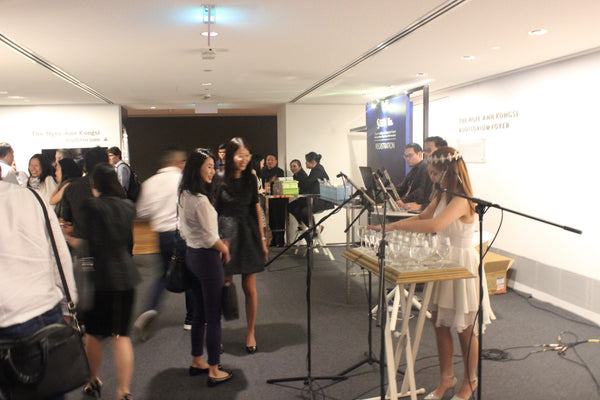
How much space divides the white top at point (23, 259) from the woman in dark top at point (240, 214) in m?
1.61

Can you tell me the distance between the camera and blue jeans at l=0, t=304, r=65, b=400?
173 cm

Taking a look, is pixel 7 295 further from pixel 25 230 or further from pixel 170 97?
pixel 170 97

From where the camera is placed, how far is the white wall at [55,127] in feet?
28.5

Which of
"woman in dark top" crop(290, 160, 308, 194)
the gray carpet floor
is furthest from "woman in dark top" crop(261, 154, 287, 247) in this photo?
the gray carpet floor

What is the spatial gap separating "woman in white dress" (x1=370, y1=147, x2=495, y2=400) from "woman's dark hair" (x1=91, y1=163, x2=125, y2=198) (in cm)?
155

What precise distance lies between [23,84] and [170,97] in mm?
2372

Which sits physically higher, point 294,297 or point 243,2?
point 243,2

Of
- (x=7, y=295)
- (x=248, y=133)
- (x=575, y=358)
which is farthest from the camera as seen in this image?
(x=248, y=133)

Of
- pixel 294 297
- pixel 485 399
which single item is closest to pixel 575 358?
pixel 485 399

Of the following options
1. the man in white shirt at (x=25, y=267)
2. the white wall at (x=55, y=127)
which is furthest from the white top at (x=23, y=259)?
the white wall at (x=55, y=127)

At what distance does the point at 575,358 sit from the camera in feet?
12.0

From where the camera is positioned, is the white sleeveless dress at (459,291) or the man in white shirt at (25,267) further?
the white sleeveless dress at (459,291)

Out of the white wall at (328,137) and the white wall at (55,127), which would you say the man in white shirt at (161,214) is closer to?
the white wall at (328,137)

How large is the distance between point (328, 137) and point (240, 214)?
5784mm
